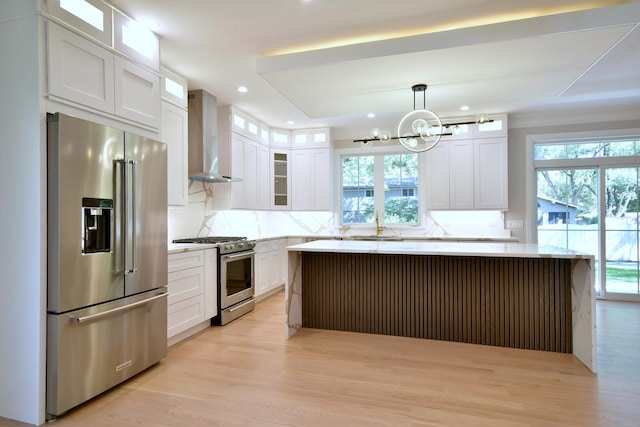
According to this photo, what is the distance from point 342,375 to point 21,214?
2360mm

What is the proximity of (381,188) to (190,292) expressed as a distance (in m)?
3.70

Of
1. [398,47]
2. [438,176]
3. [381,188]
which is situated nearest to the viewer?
[398,47]

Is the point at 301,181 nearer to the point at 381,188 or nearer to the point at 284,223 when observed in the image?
the point at 284,223

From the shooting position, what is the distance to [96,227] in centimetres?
229

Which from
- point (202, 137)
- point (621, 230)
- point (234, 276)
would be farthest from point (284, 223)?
point (621, 230)

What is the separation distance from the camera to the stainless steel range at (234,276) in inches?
152

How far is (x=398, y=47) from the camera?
2.84 metres

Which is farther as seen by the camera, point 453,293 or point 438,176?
point 438,176

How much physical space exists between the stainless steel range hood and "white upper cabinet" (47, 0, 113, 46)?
63.7 inches

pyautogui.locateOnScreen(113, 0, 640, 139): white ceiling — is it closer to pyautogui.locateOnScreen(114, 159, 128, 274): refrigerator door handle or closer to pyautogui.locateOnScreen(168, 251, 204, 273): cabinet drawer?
pyautogui.locateOnScreen(114, 159, 128, 274): refrigerator door handle

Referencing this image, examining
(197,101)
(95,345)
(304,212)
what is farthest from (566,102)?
(95,345)

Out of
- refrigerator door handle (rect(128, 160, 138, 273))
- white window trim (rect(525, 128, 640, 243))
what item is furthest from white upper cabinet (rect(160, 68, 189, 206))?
white window trim (rect(525, 128, 640, 243))

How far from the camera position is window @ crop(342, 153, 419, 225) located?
19.4 ft

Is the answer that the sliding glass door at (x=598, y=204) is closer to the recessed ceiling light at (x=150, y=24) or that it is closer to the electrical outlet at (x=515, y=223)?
the electrical outlet at (x=515, y=223)
